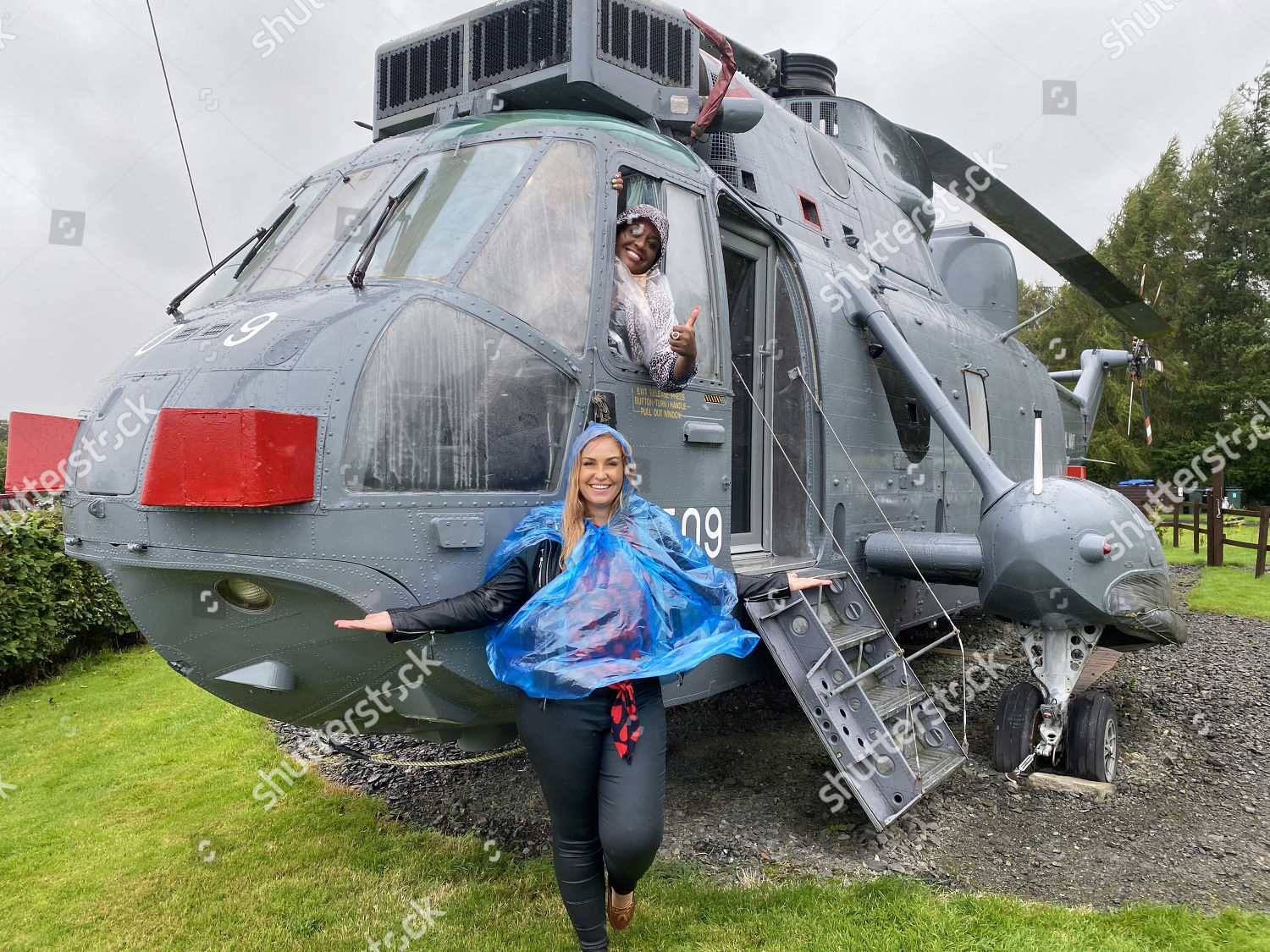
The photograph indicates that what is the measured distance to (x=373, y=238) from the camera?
3.13m

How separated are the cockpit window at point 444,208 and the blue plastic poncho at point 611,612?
0.86 metres

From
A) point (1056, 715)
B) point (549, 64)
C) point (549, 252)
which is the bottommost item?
point (1056, 715)

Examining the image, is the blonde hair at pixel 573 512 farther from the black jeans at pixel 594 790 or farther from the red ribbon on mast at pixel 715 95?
the red ribbon on mast at pixel 715 95

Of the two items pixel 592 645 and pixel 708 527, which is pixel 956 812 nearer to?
pixel 708 527

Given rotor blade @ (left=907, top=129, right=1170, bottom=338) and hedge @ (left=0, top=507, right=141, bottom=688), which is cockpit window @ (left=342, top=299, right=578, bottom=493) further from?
rotor blade @ (left=907, top=129, right=1170, bottom=338)

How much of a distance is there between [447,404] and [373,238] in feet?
2.49

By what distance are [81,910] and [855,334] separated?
4.57 metres

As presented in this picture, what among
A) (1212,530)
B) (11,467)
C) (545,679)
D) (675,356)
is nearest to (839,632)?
(675,356)

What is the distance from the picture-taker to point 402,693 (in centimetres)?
290

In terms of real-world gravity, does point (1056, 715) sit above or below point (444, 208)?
below

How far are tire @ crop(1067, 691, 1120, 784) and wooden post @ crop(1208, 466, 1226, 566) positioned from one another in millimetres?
10584

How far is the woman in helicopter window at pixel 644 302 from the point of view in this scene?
3.38m

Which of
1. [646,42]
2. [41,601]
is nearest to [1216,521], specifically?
[646,42]

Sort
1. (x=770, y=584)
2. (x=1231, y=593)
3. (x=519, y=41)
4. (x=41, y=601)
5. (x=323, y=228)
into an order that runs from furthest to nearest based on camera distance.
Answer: (x=1231, y=593) < (x=41, y=601) < (x=519, y=41) < (x=323, y=228) < (x=770, y=584)
